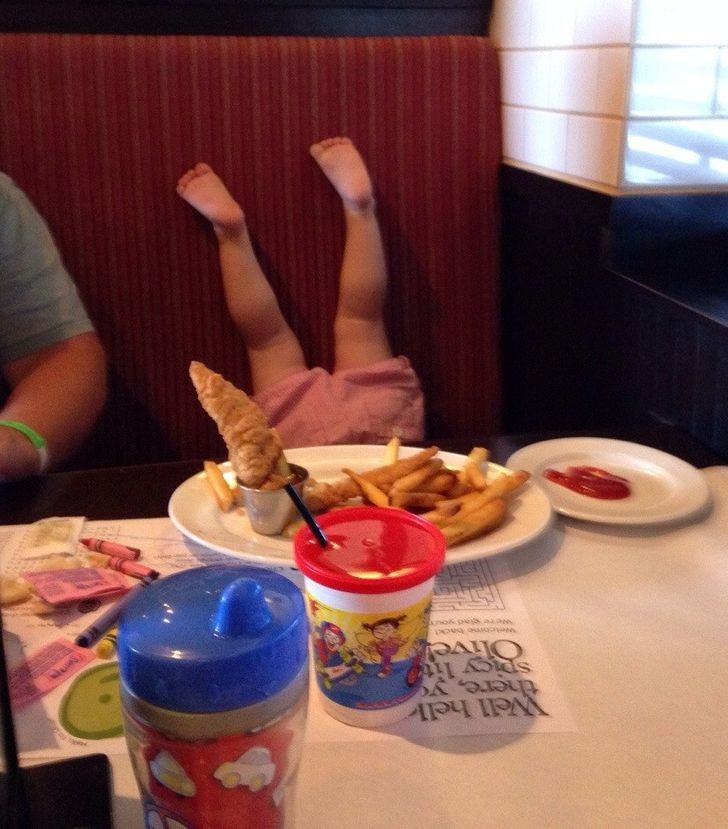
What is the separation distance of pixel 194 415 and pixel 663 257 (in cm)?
94

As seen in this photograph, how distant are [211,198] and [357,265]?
30 cm

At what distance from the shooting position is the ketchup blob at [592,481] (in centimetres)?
101

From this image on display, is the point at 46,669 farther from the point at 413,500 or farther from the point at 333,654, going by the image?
the point at 413,500

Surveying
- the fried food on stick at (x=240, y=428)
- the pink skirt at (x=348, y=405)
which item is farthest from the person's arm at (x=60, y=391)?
the fried food on stick at (x=240, y=428)

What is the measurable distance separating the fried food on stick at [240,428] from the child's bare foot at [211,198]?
33.0 inches

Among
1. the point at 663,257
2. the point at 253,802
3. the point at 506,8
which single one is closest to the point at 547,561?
the point at 253,802

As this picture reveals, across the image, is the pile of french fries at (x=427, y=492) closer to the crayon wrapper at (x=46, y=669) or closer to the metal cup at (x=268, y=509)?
the metal cup at (x=268, y=509)

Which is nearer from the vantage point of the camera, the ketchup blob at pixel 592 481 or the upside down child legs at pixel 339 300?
the ketchup blob at pixel 592 481

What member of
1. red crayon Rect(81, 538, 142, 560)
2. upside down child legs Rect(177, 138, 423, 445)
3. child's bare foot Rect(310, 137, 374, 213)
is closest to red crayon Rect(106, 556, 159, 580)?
red crayon Rect(81, 538, 142, 560)

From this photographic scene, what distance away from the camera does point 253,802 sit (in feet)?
1.64

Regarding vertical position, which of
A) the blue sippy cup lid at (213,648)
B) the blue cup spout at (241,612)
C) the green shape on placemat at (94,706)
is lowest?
the green shape on placemat at (94,706)

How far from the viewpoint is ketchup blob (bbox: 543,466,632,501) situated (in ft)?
3.33

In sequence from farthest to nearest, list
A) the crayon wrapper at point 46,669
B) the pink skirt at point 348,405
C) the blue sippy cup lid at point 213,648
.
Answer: the pink skirt at point 348,405, the crayon wrapper at point 46,669, the blue sippy cup lid at point 213,648

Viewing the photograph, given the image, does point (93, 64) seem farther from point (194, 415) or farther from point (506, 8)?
point (506, 8)
